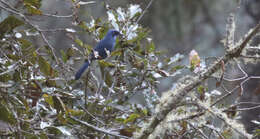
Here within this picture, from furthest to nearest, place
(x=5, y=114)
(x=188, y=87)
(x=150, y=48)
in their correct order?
(x=150, y=48), (x=5, y=114), (x=188, y=87)

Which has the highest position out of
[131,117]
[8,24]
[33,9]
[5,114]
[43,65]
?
[33,9]

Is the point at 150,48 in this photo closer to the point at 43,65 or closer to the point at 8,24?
the point at 43,65

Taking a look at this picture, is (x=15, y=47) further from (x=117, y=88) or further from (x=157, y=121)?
(x=157, y=121)

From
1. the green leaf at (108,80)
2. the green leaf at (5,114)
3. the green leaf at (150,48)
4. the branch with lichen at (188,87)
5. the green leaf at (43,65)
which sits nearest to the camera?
the branch with lichen at (188,87)

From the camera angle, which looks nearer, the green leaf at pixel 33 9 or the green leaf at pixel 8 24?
the green leaf at pixel 8 24

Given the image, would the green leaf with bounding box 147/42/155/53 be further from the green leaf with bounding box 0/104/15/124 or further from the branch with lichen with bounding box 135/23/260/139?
the green leaf with bounding box 0/104/15/124

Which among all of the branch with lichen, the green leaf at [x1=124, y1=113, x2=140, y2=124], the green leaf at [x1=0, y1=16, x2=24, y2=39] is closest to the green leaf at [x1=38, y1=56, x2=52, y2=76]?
the green leaf at [x1=0, y1=16, x2=24, y2=39]

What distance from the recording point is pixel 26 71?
2.05 m

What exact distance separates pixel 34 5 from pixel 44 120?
2.09 ft

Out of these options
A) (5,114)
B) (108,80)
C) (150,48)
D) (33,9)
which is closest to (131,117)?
(108,80)

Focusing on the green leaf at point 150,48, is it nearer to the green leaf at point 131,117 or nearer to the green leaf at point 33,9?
the green leaf at point 131,117

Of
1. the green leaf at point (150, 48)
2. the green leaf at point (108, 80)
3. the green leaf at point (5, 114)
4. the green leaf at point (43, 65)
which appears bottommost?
the green leaf at point (5, 114)

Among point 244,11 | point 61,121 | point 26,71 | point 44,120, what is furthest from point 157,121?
point 244,11

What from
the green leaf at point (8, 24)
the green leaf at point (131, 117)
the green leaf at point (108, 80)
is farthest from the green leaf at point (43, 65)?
the green leaf at point (131, 117)
